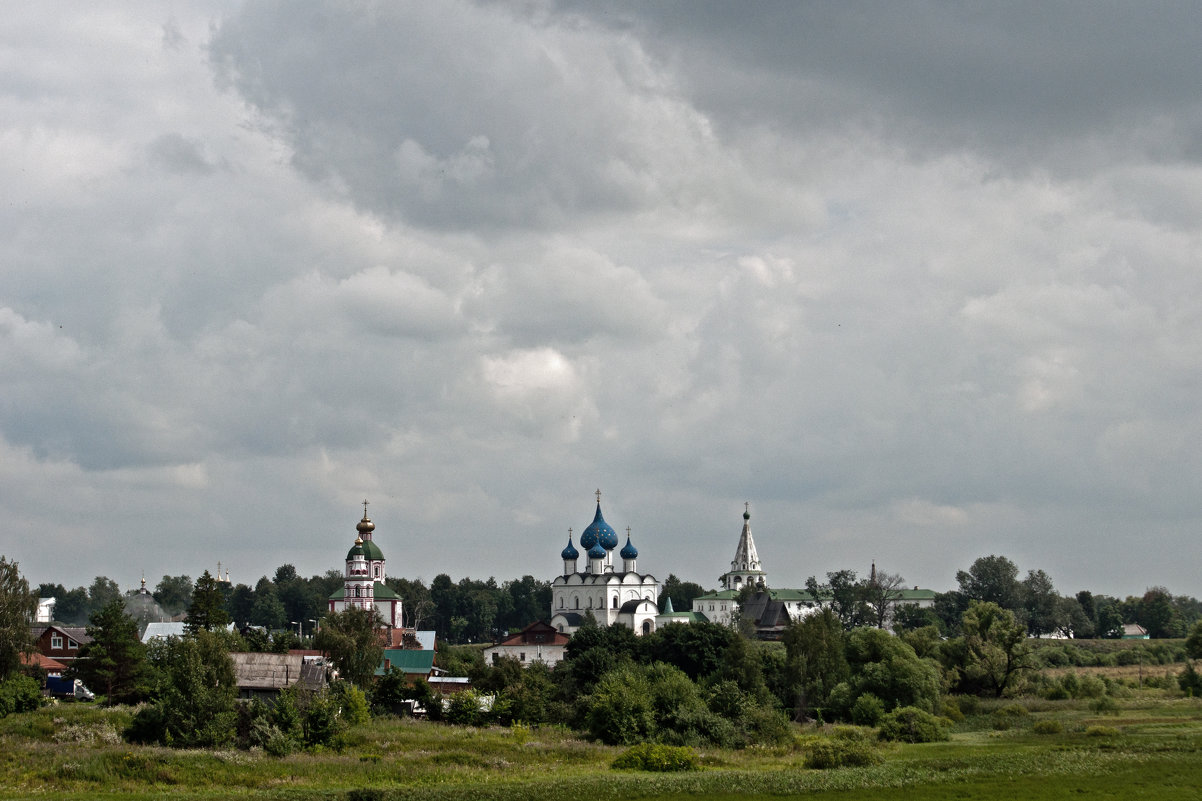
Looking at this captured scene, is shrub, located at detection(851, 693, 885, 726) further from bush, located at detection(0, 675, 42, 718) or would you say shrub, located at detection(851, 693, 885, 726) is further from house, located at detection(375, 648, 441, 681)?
bush, located at detection(0, 675, 42, 718)

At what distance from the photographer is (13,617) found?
6169 centimetres

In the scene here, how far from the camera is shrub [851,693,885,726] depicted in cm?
6438

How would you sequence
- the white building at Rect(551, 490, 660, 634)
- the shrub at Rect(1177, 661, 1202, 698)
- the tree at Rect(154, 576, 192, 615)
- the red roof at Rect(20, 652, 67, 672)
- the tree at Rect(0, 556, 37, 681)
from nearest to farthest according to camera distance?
→ the tree at Rect(0, 556, 37, 681), the red roof at Rect(20, 652, 67, 672), the shrub at Rect(1177, 661, 1202, 698), the white building at Rect(551, 490, 660, 634), the tree at Rect(154, 576, 192, 615)

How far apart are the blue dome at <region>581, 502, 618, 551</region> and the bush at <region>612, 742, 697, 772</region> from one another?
Result: 79.3 metres

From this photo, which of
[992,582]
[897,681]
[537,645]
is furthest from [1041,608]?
[897,681]

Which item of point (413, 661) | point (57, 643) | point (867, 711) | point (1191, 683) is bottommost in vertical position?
point (867, 711)

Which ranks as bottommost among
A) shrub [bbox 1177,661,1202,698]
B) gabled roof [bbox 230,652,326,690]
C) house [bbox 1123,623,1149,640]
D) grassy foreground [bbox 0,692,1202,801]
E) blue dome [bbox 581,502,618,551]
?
grassy foreground [bbox 0,692,1202,801]

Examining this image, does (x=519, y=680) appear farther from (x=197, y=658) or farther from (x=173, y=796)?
(x=173, y=796)

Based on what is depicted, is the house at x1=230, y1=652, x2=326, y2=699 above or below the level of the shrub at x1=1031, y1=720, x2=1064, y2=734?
above

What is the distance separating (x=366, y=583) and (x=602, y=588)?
1074 inches

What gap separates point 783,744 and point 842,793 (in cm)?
1458

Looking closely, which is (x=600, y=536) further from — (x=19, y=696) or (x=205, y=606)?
(x=19, y=696)

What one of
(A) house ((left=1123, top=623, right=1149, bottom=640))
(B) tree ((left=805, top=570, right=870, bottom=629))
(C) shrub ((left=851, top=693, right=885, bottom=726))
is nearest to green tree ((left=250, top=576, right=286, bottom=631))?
(B) tree ((left=805, top=570, right=870, bottom=629))

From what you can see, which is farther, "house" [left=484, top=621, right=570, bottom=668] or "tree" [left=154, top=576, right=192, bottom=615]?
"tree" [left=154, top=576, right=192, bottom=615]
